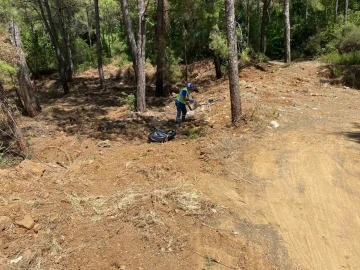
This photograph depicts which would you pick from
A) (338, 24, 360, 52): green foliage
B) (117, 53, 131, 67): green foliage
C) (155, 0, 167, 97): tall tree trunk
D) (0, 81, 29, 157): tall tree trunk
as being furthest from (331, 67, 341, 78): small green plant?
(117, 53, 131, 67): green foliage

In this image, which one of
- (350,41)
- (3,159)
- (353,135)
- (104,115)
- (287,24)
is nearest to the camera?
(3,159)

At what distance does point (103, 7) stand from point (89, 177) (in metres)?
32.2

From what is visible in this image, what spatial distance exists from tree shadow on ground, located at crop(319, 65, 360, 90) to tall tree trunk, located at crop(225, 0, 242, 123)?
24.8 feet

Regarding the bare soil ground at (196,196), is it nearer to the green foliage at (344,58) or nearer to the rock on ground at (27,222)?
the rock on ground at (27,222)

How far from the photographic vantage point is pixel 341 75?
616 inches

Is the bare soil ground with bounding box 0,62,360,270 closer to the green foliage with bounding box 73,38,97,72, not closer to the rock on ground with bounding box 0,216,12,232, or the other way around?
the rock on ground with bounding box 0,216,12,232

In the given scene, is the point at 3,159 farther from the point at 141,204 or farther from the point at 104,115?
the point at 104,115

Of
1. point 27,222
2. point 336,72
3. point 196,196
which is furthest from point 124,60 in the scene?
point 27,222

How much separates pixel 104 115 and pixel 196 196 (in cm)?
847

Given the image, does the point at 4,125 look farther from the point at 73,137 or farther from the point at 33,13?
the point at 33,13

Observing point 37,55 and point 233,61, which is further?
point 37,55

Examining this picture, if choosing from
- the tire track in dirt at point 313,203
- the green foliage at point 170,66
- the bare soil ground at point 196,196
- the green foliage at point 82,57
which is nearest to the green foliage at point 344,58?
the bare soil ground at point 196,196

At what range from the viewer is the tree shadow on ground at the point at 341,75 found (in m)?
15.2

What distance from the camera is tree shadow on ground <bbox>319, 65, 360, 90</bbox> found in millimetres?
15211
